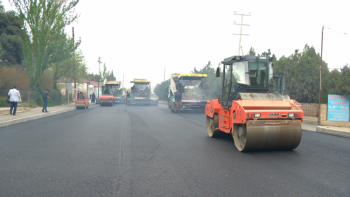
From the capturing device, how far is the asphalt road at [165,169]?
423cm

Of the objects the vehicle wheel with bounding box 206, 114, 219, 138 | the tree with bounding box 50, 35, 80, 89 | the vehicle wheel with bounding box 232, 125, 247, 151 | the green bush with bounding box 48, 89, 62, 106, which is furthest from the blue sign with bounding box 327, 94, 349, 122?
the green bush with bounding box 48, 89, 62, 106

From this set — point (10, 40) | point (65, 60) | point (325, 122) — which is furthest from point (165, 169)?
point (10, 40)

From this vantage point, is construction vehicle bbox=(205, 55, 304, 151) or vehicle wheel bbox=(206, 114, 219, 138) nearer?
construction vehicle bbox=(205, 55, 304, 151)

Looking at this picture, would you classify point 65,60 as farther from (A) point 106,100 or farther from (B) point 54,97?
(A) point 106,100

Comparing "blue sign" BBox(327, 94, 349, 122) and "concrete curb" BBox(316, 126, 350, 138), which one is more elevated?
"blue sign" BBox(327, 94, 349, 122)

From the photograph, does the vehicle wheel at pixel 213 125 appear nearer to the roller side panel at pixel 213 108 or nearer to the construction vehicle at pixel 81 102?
the roller side panel at pixel 213 108

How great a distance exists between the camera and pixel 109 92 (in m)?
36.1

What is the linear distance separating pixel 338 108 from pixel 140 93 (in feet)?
83.4

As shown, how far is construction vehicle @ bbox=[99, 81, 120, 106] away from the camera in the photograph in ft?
108

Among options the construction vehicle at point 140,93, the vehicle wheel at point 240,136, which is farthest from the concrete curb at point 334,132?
the construction vehicle at point 140,93

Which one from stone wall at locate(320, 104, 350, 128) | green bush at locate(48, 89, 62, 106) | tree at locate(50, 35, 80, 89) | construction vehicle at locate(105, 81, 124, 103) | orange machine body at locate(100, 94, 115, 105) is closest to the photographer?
stone wall at locate(320, 104, 350, 128)

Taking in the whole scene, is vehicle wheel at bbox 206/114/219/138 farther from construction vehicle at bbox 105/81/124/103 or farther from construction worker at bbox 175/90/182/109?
construction vehicle at bbox 105/81/124/103

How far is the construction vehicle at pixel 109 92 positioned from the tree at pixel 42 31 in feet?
26.8

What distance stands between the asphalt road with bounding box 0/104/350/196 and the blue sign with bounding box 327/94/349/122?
6.59 metres
